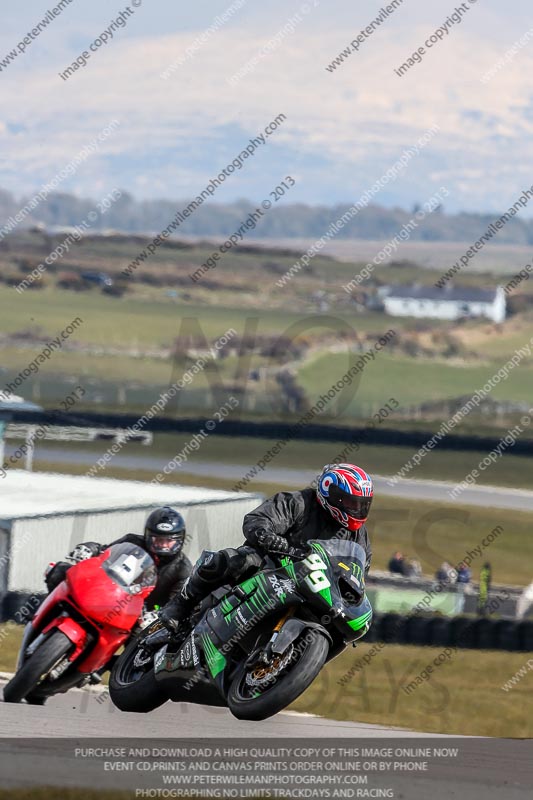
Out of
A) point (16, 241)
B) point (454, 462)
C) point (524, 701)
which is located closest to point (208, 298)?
point (16, 241)

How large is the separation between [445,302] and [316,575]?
4694 inches

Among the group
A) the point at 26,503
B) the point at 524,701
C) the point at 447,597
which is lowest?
the point at 447,597

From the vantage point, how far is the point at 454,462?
48.9 m

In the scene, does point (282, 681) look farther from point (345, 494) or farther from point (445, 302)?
point (445, 302)

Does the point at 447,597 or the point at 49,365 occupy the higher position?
the point at 447,597

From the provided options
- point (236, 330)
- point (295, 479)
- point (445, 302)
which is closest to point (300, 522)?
point (295, 479)

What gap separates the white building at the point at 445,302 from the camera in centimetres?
11912

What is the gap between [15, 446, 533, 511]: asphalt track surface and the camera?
4200cm

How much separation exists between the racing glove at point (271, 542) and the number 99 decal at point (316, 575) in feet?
0.64

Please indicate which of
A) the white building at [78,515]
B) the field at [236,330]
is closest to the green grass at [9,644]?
the white building at [78,515]

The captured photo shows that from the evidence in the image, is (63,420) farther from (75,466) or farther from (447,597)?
(447,597)

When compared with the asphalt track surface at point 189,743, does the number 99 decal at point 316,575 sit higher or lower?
higher

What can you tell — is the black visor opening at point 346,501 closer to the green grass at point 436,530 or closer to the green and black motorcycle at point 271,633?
the green and black motorcycle at point 271,633

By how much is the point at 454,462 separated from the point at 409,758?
4243 cm
